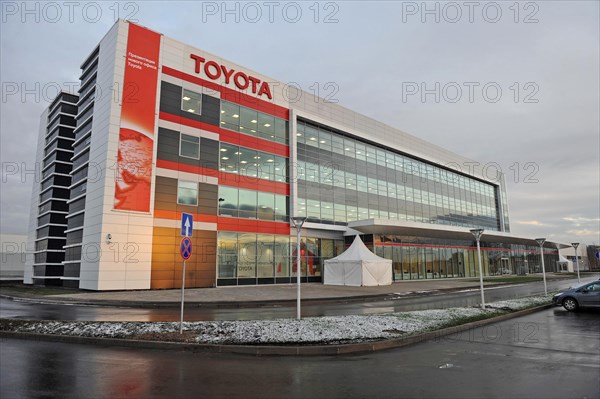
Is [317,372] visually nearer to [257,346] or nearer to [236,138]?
[257,346]

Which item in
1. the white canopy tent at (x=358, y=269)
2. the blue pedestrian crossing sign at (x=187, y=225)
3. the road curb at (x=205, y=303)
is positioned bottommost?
the road curb at (x=205, y=303)

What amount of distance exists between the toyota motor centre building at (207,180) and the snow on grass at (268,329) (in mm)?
16713

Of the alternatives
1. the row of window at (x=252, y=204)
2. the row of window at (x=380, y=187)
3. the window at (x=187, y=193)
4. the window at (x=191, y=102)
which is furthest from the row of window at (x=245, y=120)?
the window at (x=187, y=193)

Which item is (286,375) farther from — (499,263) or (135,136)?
(499,263)

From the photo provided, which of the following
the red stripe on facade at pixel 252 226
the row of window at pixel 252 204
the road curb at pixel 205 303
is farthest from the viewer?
the row of window at pixel 252 204

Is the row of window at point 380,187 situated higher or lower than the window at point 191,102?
lower

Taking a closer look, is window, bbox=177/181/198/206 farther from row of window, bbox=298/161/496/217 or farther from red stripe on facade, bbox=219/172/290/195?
row of window, bbox=298/161/496/217

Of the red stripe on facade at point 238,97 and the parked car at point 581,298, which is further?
the red stripe on facade at point 238,97

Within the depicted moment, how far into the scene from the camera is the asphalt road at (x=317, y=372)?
619cm

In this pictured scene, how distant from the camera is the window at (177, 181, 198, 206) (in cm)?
3109

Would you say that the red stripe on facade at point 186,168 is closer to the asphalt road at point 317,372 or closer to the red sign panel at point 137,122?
the red sign panel at point 137,122

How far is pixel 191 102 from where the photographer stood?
33031mm

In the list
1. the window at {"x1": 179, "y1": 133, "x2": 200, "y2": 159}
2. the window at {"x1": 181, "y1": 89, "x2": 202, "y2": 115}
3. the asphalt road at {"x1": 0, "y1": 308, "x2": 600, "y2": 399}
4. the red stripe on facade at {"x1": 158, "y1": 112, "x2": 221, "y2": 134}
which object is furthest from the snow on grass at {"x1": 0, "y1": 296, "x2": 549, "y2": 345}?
the window at {"x1": 181, "y1": 89, "x2": 202, "y2": 115}

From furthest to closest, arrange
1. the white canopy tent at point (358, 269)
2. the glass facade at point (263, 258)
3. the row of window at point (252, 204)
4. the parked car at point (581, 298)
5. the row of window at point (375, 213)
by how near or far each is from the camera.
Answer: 1. the row of window at point (375, 213)
2. the row of window at point (252, 204)
3. the glass facade at point (263, 258)
4. the white canopy tent at point (358, 269)
5. the parked car at point (581, 298)
